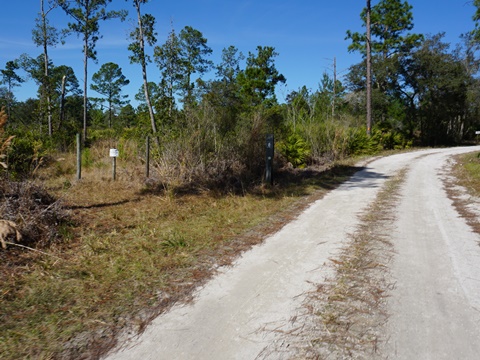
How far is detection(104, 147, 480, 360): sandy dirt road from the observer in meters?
2.23


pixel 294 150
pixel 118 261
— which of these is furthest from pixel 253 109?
pixel 118 261

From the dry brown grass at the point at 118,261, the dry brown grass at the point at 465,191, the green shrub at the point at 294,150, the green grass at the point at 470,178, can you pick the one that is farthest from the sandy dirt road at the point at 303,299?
the green shrub at the point at 294,150

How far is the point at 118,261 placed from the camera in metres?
3.69

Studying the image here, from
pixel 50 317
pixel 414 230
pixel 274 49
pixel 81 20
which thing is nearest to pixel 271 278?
pixel 50 317

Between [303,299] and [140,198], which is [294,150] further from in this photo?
[303,299]

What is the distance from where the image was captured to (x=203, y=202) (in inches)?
264

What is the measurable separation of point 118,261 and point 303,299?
2197 mm

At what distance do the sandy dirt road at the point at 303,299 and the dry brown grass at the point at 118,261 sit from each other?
26cm

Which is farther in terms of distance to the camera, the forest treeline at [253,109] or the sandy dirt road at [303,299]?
the forest treeline at [253,109]

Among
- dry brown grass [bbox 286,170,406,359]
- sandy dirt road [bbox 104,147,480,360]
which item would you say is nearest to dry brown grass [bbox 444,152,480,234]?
sandy dirt road [bbox 104,147,480,360]

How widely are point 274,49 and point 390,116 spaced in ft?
45.2

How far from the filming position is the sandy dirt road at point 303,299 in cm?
223

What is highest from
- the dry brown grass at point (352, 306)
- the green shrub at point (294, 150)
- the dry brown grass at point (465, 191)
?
the green shrub at point (294, 150)

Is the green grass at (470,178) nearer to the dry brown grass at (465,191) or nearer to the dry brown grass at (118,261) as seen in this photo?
the dry brown grass at (465,191)
